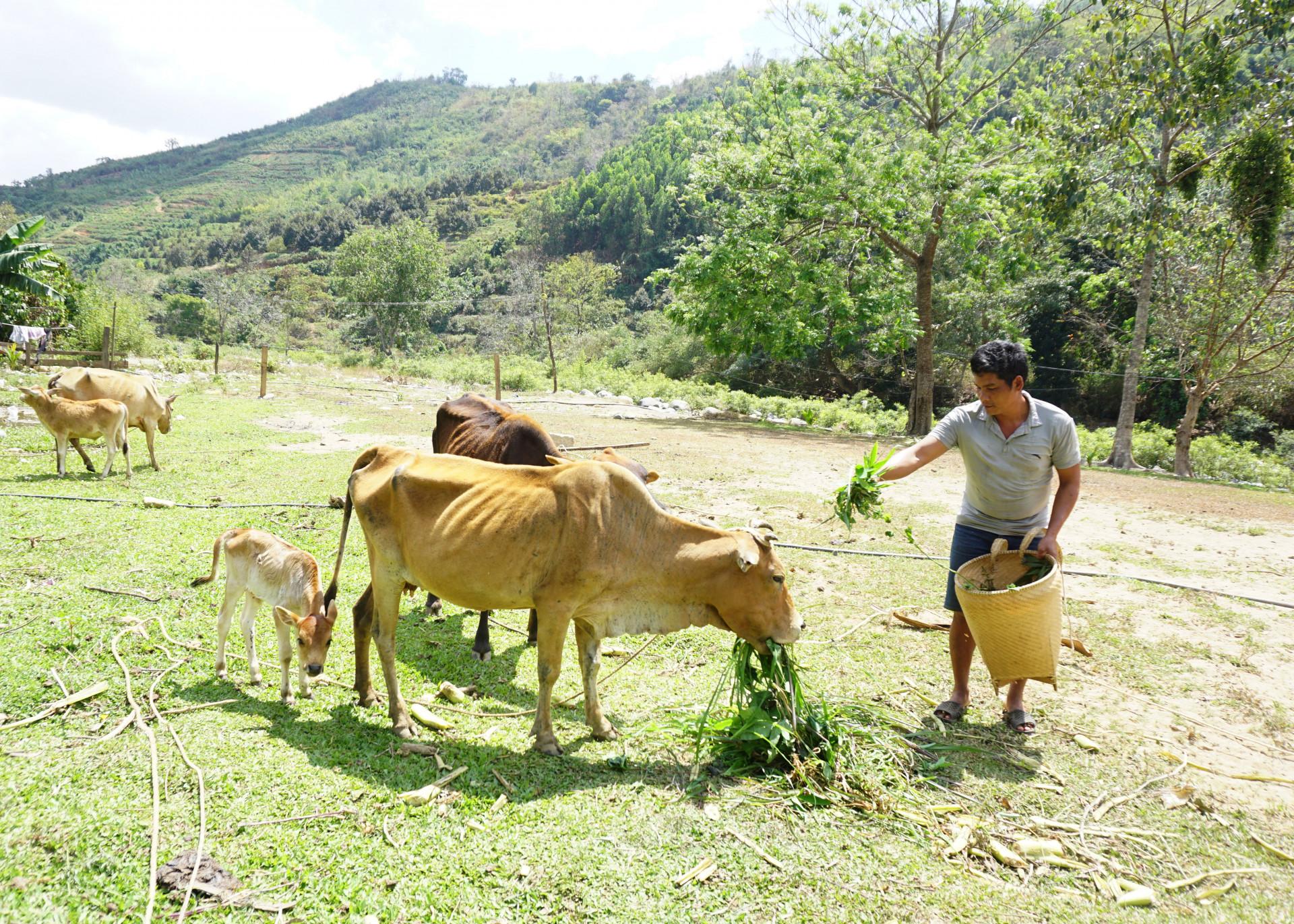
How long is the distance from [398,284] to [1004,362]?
5393 centimetres

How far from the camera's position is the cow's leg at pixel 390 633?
4539mm

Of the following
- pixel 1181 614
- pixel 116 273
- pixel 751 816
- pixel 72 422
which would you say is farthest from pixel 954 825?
pixel 116 273

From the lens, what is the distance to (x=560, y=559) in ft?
14.2

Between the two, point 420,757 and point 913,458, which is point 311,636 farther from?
point 913,458

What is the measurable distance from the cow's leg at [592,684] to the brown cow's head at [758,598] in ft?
2.56

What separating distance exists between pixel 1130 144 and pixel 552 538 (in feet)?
61.4

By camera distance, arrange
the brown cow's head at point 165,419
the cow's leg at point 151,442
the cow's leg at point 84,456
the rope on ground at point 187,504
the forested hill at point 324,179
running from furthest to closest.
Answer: the forested hill at point 324,179 → the brown cow's head at point 165,419 → the cow's leg at point 151,442 → the cow's leg at point 84,456 → the rope on ground at point 187,504

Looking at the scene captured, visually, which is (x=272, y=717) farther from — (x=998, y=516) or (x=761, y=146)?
(x=761, y=146)

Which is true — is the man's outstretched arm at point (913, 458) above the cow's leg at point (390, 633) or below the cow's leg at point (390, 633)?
above

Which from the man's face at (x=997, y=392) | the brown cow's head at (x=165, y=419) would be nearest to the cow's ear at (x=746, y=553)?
the man's face at (x=997, y=392)

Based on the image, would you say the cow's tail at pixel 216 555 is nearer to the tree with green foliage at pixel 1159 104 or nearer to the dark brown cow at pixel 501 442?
the dark brown cow at pixel 501 442

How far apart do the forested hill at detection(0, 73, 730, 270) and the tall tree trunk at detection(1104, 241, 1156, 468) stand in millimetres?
93841

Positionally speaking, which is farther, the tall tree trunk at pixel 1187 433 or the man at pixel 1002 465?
the tall tree trunk at pixel 1187 433

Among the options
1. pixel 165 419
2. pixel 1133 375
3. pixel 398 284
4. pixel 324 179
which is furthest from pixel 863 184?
pixel 324 179
